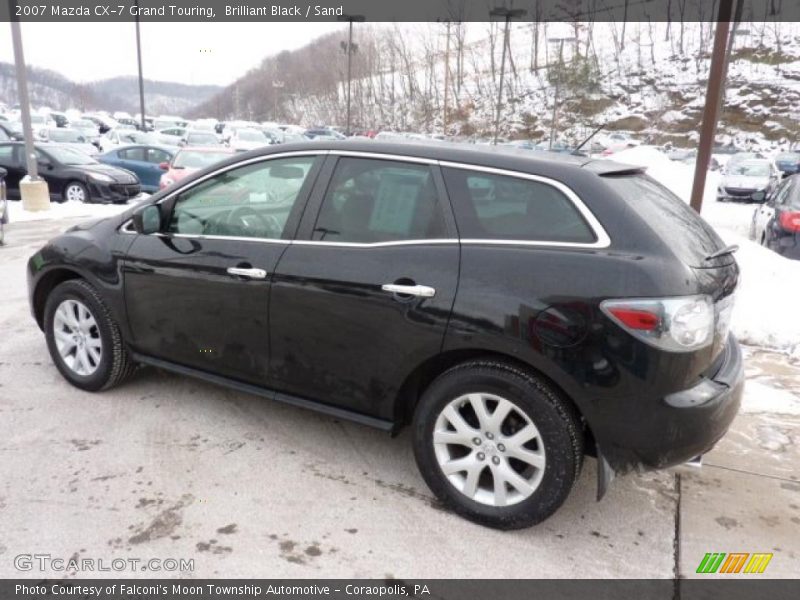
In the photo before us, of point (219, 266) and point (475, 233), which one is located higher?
point (475, 233)

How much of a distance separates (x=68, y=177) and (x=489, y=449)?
14.1 metres

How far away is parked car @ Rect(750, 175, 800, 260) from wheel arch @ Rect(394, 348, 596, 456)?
6137 millimetres

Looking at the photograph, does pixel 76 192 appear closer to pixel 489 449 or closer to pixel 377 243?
pixel 377 243

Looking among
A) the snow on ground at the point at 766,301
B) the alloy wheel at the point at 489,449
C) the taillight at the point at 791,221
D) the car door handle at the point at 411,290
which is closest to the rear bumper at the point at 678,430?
the alloy wheel at the point at 489,449

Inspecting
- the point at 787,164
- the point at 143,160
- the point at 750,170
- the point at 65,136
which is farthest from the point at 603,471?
the point at 787,164

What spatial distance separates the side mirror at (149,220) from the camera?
375 centimetres

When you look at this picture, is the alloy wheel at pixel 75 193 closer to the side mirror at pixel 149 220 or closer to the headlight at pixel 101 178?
the headlight at pixel 101 178

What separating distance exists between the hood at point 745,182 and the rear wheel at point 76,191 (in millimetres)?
18235

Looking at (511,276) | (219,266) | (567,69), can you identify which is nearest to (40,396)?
(219,266)

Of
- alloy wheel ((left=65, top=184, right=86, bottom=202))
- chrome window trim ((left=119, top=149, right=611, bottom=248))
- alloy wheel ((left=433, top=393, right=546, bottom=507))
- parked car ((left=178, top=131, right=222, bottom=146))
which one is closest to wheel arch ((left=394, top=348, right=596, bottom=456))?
alloy wheel ((left=433, top=393, right=546, bottom=507))

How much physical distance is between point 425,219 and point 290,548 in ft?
5.15

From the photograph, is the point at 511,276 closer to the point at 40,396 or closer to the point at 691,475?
the point at 691,475

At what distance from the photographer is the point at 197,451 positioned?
350 cm

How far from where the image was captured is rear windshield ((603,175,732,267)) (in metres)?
2.73
